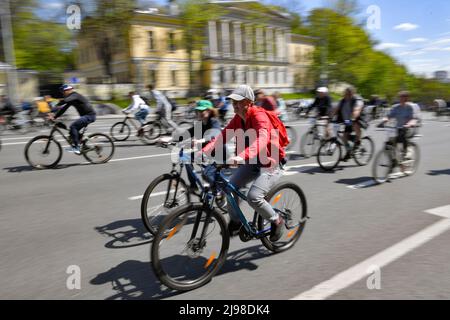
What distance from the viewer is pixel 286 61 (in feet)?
254

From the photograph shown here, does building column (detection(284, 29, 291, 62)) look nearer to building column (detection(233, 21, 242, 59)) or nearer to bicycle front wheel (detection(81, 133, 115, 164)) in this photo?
building column (detection(233, 21, 242, 59))

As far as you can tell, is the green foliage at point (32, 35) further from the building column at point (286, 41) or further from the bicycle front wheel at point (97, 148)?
the building column at point (286, 41)

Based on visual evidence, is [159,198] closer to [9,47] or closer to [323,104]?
[323,104]

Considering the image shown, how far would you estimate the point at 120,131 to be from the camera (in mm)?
13766

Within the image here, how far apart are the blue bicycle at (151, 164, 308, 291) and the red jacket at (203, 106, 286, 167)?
1.08ft

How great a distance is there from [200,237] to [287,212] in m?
1.24

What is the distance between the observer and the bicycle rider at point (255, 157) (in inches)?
150

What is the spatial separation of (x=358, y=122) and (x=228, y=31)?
61553mm

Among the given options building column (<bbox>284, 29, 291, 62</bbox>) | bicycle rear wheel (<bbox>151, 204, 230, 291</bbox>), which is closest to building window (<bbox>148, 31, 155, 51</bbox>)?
building column (<bbox>284, 29, 291, 62</bbox>)

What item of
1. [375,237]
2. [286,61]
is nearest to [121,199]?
[375,237]

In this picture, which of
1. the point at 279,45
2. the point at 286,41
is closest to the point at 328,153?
the point at 279,45

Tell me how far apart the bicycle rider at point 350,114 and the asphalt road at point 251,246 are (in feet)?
4.66

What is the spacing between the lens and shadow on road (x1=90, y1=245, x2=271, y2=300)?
3470mm
